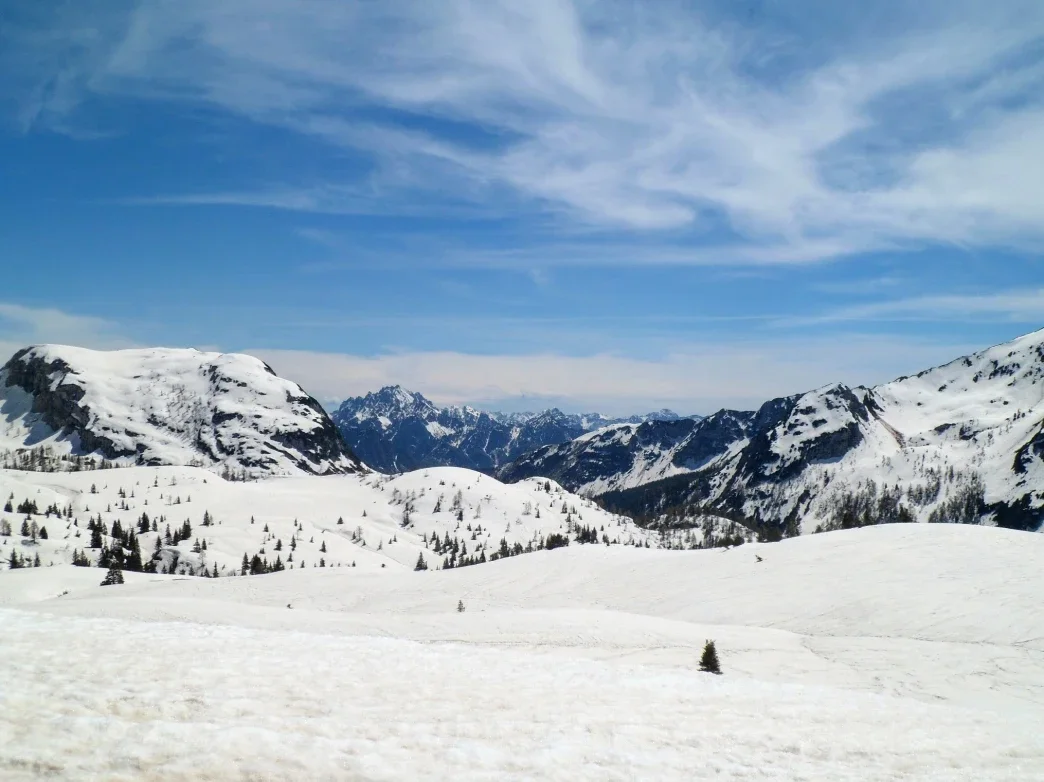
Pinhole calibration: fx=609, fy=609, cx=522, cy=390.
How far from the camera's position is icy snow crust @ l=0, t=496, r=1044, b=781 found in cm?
1045

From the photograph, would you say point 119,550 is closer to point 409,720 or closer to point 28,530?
point 28,530

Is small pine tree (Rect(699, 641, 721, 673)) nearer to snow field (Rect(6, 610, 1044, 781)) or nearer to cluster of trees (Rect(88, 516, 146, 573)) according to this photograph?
snow field (Rect(6, 610, 1044, 781))

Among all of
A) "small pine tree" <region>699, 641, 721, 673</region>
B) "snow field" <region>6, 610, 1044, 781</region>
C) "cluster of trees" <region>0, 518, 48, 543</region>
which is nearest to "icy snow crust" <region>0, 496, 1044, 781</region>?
"snow field" <region>6, 610, 1044, 781</region>

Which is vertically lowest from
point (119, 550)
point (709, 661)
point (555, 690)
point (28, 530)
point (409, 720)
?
point (28, 530)

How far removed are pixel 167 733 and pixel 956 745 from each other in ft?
56.0

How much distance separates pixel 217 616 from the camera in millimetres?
34812

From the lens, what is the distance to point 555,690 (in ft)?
55.5

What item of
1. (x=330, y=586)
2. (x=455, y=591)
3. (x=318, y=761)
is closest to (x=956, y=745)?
(x=318, y=761)

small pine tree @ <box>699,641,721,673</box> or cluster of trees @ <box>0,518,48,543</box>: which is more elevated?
small pine tree @ <box>699,641,721,673</box>

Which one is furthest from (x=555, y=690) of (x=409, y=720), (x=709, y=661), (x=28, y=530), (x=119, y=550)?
(x=28, y=530)

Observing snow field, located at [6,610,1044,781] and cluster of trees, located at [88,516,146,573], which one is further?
cluster of trees, located at [88,516,146,573]

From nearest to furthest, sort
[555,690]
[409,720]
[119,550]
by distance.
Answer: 1. [409,720]
2. [555,690]
3. [119,550]

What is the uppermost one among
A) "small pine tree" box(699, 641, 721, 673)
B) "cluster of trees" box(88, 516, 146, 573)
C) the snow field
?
the snow field

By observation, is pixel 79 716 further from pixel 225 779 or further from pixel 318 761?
pixel 318 761
